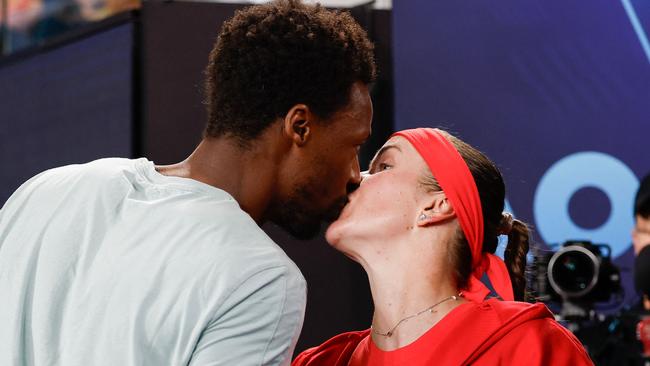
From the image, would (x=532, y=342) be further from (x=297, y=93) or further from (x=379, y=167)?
(x=297, y=93)

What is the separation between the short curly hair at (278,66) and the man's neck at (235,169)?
0.03 metres

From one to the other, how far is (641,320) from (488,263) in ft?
5.22

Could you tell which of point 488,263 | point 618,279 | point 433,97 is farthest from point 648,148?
point 488,263

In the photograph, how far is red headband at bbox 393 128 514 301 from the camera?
1835mm

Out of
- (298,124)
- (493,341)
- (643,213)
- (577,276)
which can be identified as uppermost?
(298,124)

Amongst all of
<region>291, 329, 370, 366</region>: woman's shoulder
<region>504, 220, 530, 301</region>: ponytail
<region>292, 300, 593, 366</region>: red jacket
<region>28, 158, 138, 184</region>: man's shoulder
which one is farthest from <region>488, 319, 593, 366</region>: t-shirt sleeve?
<region>28, 158, 138, 184</region>: man's shoulder

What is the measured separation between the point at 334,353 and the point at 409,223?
0.32m

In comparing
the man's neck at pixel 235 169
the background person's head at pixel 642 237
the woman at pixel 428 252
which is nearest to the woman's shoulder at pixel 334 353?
the woman at pixel 428 252

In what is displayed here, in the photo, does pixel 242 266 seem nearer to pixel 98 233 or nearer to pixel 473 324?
pixel 98 233

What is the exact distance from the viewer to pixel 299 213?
161 cm

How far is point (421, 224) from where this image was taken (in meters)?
1.84

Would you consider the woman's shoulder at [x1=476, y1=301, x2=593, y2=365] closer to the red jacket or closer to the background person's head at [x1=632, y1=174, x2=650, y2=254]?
the red jacket

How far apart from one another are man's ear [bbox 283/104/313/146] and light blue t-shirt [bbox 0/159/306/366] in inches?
7.4

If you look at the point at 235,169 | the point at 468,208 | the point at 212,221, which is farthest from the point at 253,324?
the point at 468,208
